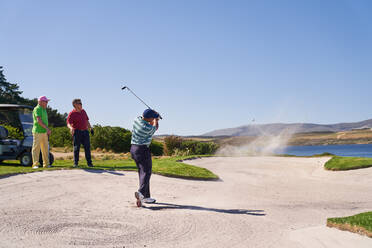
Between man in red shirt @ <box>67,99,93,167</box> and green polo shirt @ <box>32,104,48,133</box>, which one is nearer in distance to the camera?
green polo shirt @ <box>32,104,48,133</box>

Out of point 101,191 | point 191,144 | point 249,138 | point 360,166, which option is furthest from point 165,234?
point 249,138

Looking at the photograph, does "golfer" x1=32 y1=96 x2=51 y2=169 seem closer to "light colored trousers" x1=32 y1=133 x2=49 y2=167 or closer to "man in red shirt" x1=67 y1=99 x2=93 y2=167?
"light colored trousers" x1=32 y1=133 x2=49 y2=167

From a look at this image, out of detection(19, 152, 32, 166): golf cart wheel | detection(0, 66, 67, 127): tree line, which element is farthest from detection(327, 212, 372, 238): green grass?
detection(0, 66, 67, 127): tree line

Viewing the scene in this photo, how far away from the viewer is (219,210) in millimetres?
6949

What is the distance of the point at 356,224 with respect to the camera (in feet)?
18.0

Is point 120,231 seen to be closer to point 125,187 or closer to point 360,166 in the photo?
point 125,187

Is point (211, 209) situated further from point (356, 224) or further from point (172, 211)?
point (356, 224)

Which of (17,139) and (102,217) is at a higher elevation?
(17,139)

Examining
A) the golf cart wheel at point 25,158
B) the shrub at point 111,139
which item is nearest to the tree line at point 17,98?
the shrub at point 111,139

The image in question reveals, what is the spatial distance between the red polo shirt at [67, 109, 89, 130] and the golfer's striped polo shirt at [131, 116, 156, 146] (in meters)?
4.68

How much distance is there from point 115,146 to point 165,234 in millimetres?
19353

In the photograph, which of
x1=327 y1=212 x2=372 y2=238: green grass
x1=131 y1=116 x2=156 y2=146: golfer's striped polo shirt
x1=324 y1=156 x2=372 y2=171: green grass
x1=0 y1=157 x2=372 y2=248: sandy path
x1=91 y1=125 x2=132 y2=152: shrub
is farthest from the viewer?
x1=91 y1=125 x2=132 y2=152: shrub

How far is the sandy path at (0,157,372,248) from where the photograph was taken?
4.84m

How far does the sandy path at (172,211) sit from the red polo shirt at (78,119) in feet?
5.61
